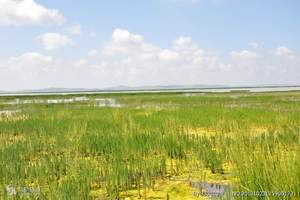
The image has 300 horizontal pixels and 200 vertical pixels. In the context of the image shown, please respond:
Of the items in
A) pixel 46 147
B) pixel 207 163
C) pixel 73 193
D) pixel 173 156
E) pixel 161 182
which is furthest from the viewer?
pixel 46 147

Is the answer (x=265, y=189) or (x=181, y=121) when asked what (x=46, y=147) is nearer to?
(x=181, y=121)

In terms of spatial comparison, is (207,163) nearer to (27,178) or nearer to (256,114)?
(27,178)

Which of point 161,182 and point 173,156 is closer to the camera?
point 161,182

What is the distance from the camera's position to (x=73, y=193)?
7312 millimetres

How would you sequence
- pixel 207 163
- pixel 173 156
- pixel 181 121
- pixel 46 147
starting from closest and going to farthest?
1. pixel 207 163
2. pixel 173 156
3. pixel 46 147
4. pixel 181 121

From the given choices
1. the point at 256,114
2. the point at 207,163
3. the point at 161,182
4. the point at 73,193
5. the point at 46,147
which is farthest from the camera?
the point at 256,114

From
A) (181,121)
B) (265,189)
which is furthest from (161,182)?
(181,121)

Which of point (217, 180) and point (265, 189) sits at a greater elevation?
point (265, 189)

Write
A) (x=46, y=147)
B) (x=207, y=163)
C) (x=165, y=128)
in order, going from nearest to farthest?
1. (x=207, y=163)
2. (x=46, y=147)
3. (x=165, y=128)

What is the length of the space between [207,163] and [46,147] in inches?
259

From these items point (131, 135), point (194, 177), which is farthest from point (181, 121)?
point (194, 177)

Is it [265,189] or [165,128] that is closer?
[265,189]

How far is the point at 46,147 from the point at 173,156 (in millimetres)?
5070

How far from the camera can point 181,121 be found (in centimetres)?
2084
